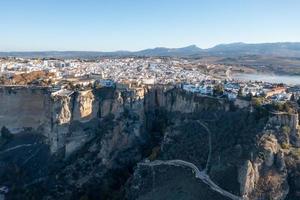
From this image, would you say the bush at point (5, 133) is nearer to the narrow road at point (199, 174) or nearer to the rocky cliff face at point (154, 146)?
the rocky cliff face at point (154, 146)

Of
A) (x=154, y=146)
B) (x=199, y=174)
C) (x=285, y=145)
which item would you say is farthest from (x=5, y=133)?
(x=285, y=145)

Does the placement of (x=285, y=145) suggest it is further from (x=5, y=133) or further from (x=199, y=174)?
(x=5, y=133)

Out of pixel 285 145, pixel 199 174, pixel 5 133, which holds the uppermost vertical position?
pixel 285 145

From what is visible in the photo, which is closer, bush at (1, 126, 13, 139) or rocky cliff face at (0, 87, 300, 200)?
rocky cliff face at (0, 87, 300, 200)

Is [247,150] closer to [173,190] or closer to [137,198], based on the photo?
→ [173,190]

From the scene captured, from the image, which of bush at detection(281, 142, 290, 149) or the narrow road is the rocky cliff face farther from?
the narrow road

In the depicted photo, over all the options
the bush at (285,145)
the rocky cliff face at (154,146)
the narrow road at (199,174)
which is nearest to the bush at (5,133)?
the rocky cliff face at (154,146)

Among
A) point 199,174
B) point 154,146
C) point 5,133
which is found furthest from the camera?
point 5,133

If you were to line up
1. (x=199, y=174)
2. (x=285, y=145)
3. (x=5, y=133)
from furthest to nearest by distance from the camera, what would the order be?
1. (x=5, y=133)
2. (x=199, y=174)
3. (x=285, y=145)

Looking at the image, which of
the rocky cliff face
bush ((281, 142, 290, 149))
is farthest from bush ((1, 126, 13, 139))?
bush ((281, 142, 290, 149))

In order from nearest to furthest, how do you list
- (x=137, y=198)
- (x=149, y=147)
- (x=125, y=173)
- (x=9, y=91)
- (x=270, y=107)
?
1. (x=137, y=198)
2. (x=270, y=107)
3. (x=125, y=173)
4. (x=149, y=147)
5. (x=9, y=91)

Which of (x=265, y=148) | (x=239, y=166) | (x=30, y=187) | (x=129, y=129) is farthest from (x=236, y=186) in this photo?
(x=30, y=187)
